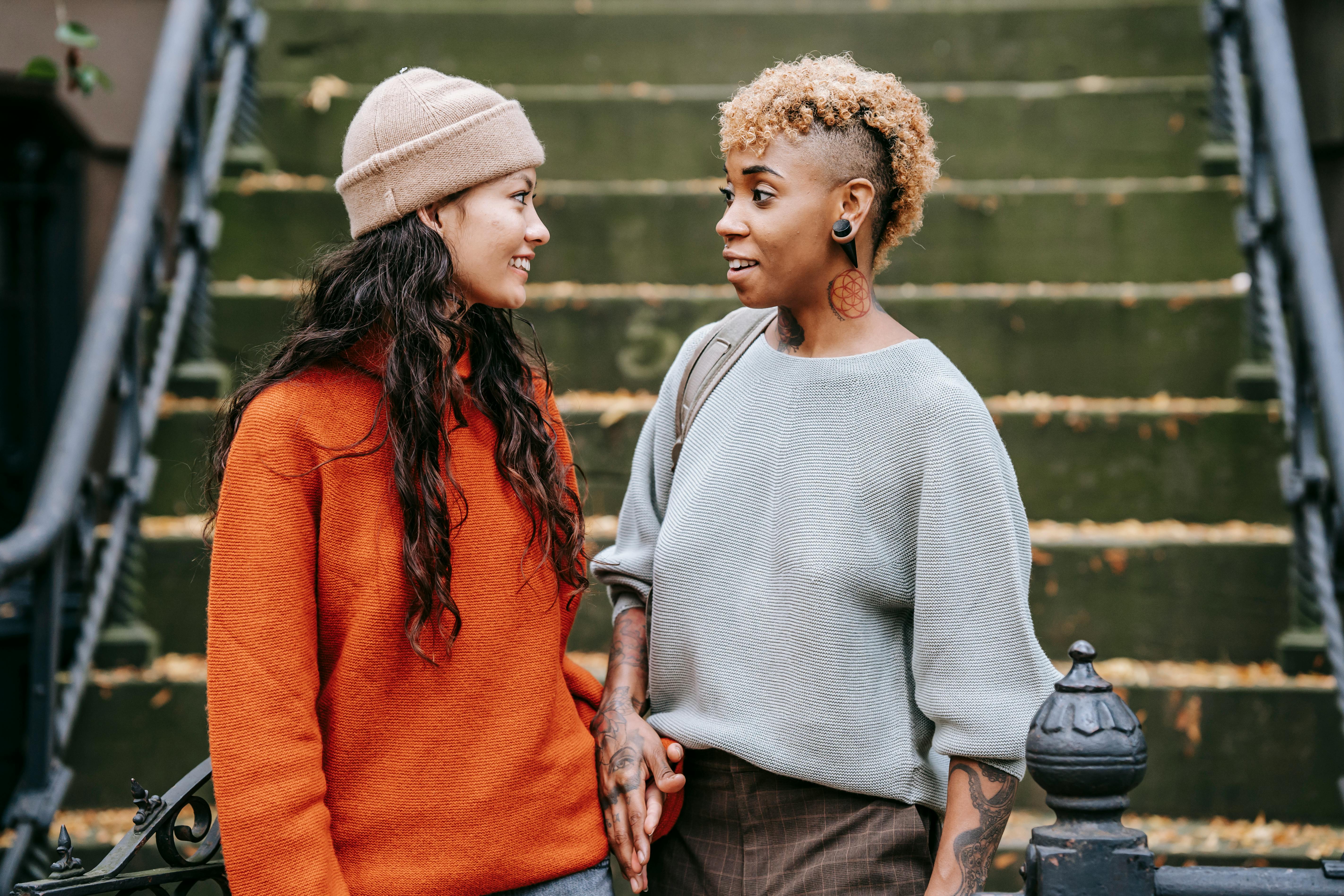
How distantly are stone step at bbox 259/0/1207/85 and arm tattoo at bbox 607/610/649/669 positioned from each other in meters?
3.95

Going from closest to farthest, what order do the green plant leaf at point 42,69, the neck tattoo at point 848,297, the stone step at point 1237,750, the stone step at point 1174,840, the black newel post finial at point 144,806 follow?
the black newel post finial at point 144,806 → the neck tattoo at point 848,297 → the stone step at point 1174,840 → the stone step at point 1237,750 → the green plant leaf at point 42,69

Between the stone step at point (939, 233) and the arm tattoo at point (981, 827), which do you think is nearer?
the arm tattoo at point (981, 827)

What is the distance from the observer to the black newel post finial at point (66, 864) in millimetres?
1834

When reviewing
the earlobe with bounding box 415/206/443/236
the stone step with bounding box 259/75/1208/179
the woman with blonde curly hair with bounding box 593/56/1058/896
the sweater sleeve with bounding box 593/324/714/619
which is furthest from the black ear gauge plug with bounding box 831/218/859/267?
the stone step with bounding box 259/75/1208/179

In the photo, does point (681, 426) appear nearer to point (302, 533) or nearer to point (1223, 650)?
point (302, 533)

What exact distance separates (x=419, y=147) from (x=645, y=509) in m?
0.77

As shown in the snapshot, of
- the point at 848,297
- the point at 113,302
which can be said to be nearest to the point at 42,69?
the point at 113,302

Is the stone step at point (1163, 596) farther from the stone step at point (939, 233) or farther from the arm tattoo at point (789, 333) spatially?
the arm tattoo at point (789, 333)

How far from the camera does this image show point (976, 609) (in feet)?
5.88

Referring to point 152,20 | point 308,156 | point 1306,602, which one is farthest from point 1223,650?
point 152,20

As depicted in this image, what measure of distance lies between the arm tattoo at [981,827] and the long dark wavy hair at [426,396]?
27.6 inches

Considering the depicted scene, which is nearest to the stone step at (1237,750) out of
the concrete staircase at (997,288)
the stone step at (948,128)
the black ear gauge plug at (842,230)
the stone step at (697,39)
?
the concrete staircase at (997,288)

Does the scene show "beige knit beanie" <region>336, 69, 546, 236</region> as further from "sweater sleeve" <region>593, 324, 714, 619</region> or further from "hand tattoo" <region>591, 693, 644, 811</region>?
"hand tattoo" <region>591, 693, 644, 811</region>

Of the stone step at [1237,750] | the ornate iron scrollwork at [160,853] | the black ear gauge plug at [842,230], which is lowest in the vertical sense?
the stone step at [1237,750]
